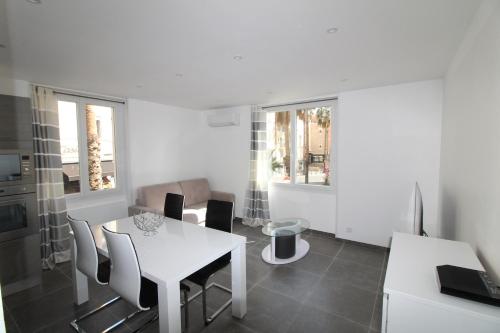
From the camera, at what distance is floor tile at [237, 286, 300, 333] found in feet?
6.90

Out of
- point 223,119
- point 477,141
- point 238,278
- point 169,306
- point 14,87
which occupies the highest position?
point 14,87

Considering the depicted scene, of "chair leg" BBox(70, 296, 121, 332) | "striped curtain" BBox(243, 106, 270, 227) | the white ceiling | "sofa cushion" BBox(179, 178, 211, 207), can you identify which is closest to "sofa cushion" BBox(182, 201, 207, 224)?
"sofa cushion" BBox(179, 178, 211, 207)

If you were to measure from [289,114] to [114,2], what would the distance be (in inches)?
136

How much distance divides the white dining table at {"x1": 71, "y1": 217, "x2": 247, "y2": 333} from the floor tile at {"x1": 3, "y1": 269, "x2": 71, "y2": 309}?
22.1 inches

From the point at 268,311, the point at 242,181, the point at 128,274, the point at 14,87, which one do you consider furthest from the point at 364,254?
the point at 14,87

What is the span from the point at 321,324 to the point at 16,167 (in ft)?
11.7

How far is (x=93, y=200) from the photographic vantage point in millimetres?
3875

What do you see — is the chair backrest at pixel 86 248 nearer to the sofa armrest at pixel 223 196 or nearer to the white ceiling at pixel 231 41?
the white ceiling at pixel 231 41

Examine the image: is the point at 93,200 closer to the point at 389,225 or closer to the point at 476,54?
the point at 389,225

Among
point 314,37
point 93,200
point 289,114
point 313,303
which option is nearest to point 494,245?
point 313,303

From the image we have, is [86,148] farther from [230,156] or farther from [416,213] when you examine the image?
[416,213]

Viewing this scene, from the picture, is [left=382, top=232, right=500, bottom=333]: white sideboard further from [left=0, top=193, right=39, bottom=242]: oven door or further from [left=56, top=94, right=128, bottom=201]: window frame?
[left=56, top=94, right=128, bottom=201]: window frame

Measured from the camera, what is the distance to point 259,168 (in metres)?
4.63

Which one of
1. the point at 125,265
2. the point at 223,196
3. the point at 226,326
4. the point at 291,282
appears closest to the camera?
the point at 125,265
